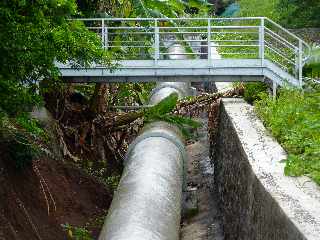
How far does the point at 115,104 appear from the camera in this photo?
1858cm

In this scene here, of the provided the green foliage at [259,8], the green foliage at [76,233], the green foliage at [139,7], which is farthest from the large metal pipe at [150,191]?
the green foliage at [259,8]

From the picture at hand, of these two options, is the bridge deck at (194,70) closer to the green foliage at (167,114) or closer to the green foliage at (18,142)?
the green foliage at (167,114)

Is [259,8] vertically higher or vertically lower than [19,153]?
higher

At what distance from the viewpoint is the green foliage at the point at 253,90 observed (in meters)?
15.0

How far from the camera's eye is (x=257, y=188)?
7.97 metres

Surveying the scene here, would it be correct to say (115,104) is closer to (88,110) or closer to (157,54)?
(88,110)

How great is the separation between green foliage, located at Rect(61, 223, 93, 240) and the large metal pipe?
1.50 m

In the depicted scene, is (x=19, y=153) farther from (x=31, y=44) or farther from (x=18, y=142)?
(x=31, y=44)

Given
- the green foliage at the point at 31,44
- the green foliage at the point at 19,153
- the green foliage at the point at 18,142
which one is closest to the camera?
the green foliage at the point at 31,44

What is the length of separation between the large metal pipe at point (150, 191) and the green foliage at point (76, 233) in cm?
150

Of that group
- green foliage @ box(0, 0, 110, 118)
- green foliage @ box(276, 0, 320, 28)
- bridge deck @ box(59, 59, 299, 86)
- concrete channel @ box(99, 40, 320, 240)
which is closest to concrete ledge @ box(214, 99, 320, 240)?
concrete channel @ box(99, 40, 320, 240)

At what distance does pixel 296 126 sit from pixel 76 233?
4.30 metres

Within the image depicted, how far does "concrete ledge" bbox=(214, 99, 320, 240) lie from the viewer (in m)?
6.41

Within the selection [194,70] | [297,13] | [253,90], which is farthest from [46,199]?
[297,13]
